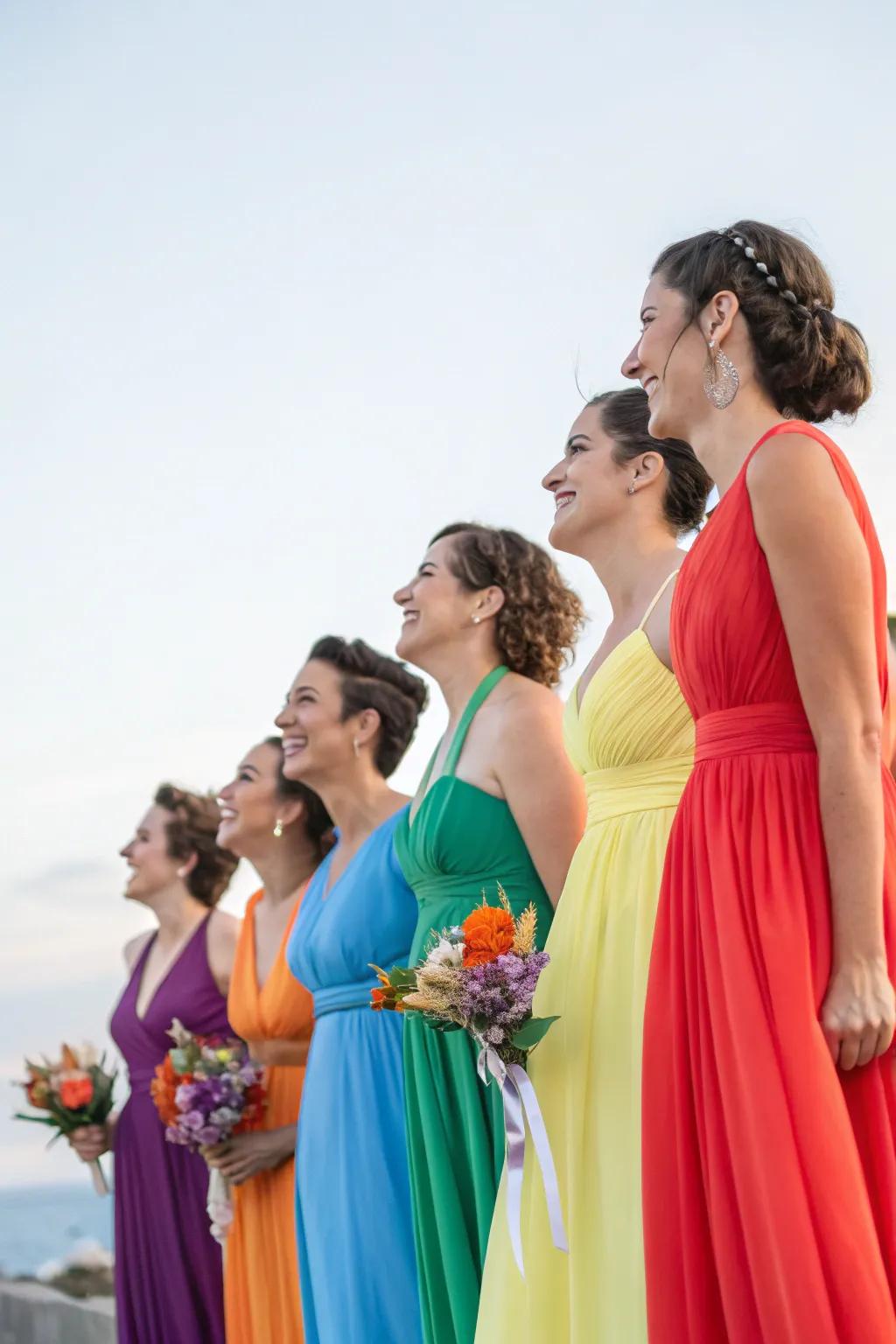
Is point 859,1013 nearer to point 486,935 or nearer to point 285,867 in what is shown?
point 486,935

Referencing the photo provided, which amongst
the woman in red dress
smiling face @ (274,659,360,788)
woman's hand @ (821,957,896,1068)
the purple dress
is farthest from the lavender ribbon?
the purple dress

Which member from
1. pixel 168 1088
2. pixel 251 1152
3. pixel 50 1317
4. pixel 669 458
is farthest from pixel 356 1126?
pixel 50 1317

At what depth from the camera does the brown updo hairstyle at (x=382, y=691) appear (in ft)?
19.1

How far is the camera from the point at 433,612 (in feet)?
15.8

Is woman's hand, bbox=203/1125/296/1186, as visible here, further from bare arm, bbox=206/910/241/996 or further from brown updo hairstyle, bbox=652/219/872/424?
brown updo hairstyle, bbox=652/219/872/424

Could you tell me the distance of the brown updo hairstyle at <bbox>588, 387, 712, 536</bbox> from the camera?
13.3 feet

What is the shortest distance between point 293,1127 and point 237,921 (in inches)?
61.7

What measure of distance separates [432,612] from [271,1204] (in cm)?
238

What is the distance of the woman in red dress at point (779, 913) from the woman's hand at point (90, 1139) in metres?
5.00

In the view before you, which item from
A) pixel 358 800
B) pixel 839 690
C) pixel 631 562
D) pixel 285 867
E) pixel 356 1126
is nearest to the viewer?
pixel 839 690

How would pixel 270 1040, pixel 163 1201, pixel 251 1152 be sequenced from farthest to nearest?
pixel 163 1201
pixel 270 1040
pixel 251 1152

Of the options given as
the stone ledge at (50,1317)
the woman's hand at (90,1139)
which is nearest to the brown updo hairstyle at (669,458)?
the woman's hand at (90,1139)

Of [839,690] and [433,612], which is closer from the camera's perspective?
[839,690]

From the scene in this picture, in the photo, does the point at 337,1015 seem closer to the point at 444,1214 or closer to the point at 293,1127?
the point at 293,1127
